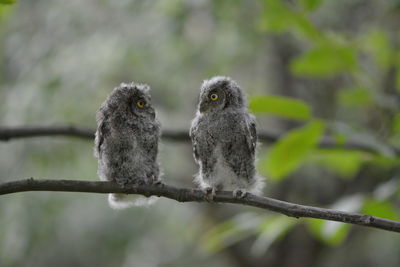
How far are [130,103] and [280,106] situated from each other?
0.79 meters

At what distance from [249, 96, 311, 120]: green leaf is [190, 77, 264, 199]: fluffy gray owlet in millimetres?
80

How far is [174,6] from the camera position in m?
4.17

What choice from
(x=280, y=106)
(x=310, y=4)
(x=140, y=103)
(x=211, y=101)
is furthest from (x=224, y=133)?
(x=310, y=4)

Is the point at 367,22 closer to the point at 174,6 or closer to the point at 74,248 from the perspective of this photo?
the point at 174,6

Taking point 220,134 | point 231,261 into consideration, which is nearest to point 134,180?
point 220,134

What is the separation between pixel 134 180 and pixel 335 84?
5.17m

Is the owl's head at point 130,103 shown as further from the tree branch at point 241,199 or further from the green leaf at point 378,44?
the green leaf at point 378,44

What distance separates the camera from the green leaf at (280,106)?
2.49m

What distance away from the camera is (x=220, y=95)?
238 centimetres

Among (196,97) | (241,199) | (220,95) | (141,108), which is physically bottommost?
(241,199)

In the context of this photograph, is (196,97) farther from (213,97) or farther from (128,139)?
(128,139)

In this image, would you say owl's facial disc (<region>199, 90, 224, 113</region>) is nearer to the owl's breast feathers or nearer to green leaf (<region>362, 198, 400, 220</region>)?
the owl's breast feathers

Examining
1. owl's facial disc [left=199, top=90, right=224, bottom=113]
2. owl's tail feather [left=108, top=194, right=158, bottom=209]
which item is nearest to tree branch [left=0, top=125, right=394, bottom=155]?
owl's facial disc [left=199, top=90, right=224, bottom=113]

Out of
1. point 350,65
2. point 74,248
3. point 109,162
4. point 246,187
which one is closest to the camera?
point 109,162
